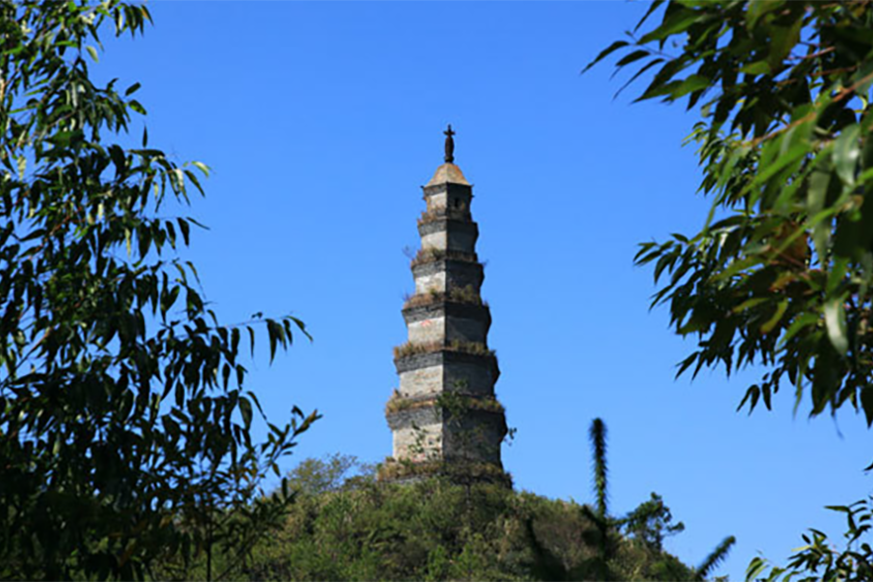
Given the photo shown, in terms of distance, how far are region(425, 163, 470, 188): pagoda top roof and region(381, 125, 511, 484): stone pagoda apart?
5 cm

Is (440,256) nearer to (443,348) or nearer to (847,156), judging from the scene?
(443,348)

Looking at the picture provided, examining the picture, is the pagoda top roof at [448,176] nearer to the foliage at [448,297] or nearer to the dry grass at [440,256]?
the dry grass at [440,256]

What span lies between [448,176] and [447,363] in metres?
9.59

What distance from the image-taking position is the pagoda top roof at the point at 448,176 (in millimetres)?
52125

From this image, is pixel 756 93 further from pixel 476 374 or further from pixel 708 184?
pixel 476 374

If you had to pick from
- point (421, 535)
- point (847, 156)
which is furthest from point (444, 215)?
point (847, 156)

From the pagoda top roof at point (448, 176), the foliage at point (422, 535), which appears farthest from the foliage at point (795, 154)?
the pagoda top roof at point (448, 176)

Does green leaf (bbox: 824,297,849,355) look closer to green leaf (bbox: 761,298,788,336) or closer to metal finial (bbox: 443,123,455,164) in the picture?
green leaf (bbox: 761,298,788,336)

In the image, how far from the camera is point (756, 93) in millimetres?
6992

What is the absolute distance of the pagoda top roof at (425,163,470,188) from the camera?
52125mm

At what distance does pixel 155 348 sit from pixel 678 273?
4.24 metres

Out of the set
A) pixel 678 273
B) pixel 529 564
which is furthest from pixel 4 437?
pixel 678 273

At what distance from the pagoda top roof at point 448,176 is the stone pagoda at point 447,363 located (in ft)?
0.15

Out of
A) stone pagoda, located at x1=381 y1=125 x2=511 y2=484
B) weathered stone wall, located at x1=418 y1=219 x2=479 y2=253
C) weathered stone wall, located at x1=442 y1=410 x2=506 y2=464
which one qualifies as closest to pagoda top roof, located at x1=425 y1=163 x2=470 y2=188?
stone pagoda, located at x1=381 y1=125 x2=511 y2=484
